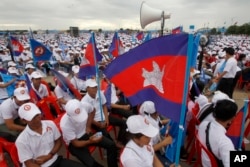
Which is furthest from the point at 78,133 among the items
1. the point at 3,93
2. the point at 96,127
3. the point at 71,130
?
the point at 3,93

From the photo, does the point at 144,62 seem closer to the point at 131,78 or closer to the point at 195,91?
the point at 131,78

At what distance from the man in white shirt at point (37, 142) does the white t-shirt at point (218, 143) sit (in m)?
A: 1.66

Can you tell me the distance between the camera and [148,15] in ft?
13.0

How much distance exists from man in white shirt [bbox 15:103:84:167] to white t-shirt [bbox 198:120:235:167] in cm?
166

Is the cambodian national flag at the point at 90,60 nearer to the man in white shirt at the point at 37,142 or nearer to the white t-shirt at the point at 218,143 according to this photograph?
the man in white shirt at the point at 37,142

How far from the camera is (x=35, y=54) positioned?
25.5ft

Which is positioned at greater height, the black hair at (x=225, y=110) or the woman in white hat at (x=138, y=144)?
the black hair at (x=225, y=110)

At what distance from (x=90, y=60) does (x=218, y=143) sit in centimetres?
263

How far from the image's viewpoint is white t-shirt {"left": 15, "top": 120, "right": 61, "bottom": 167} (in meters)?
2.67

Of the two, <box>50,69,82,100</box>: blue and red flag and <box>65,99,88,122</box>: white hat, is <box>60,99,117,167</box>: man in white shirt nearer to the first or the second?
<box>65,99,88,122</box>: white hat

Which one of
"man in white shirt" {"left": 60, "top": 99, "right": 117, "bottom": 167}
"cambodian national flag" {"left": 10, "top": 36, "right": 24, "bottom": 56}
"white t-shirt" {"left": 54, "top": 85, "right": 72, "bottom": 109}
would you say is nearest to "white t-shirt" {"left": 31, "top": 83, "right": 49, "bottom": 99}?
"white t-shirt" {"left": 54, "top": 85, "right": 72, "bottom": 109}

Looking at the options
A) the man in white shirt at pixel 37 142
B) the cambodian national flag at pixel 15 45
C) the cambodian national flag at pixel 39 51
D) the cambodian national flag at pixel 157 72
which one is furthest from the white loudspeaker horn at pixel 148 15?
the cambodian national flag at pixel 15 45

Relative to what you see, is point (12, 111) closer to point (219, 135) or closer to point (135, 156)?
point (135, 156)

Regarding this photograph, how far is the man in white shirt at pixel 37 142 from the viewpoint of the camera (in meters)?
2.68
